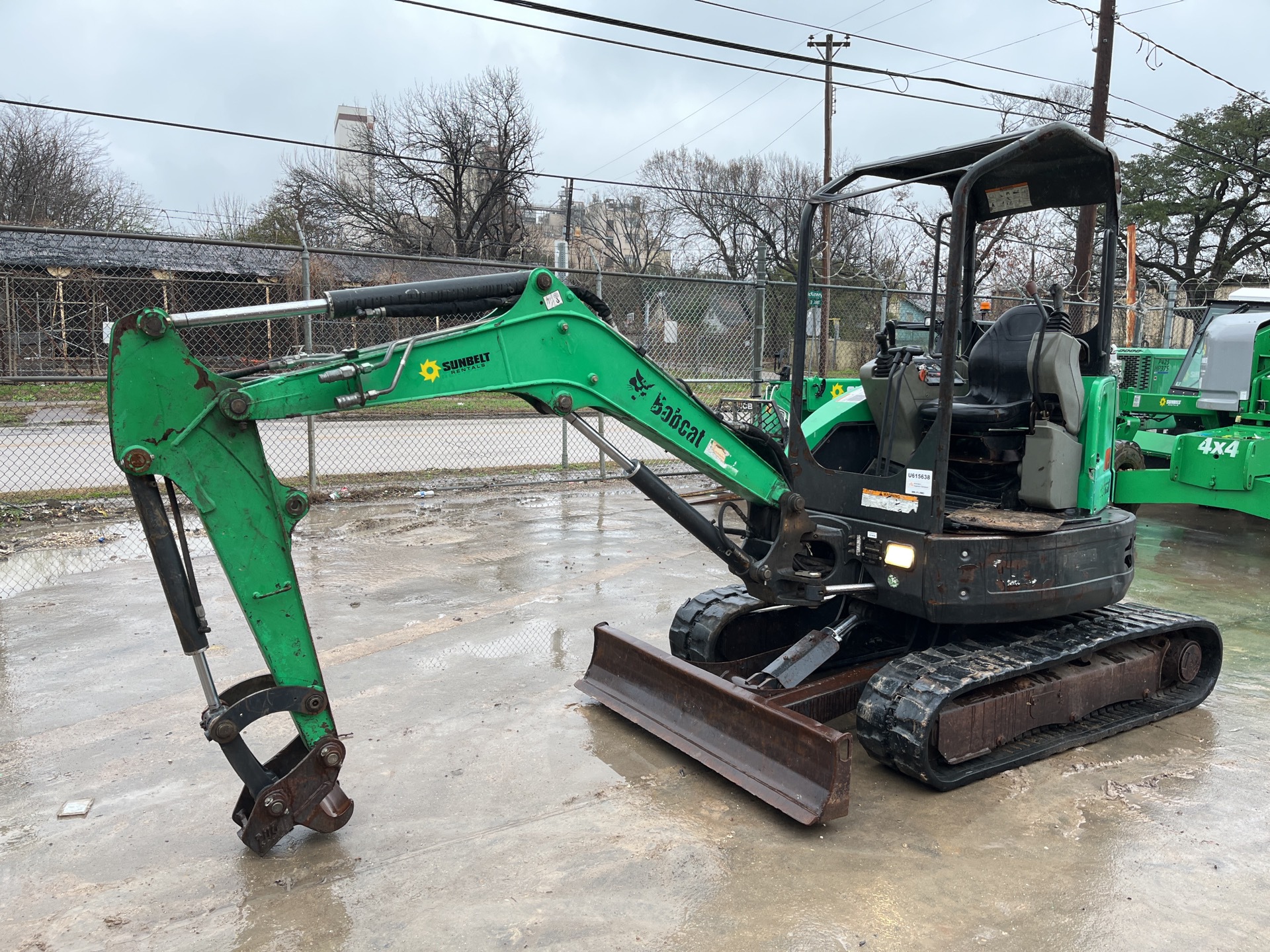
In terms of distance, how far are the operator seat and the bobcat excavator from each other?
0.04 ft

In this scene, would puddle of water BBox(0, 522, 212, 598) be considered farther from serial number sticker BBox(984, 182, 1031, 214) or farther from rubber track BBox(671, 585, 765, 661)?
serial number sticker BBox(984, 182, 1031, 214)

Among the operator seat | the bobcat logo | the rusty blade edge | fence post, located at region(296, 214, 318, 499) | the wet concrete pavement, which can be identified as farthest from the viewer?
fence post, located at region(296, 214, 318, 499)

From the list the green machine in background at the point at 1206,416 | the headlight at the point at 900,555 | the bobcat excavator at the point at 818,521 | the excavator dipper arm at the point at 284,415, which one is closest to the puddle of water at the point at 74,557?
the bobcat excavator at the point at 818,521

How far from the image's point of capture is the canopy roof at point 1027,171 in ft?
13.8

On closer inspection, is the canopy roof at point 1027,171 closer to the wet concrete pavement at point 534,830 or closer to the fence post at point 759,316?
the wet concrete pavement at point 534,830

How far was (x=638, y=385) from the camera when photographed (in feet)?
12.5

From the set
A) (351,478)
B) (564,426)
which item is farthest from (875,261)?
(351,478)

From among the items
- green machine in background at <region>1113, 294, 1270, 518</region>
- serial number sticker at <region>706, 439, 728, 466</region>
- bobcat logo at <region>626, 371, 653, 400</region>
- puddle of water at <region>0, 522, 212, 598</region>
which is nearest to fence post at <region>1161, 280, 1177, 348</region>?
green machine in background at <region>1113, 294, 1270, 518</region>

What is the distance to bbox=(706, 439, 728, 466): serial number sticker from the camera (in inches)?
159

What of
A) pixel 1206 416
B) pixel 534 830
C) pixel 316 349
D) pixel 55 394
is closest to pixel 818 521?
pixel 534 830

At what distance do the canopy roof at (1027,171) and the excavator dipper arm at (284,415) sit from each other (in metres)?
1.87

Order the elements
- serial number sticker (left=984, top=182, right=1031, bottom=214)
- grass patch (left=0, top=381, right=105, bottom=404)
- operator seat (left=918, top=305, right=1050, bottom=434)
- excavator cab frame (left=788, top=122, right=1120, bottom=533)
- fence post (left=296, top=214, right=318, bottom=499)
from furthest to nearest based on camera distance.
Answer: grass patch (left=0, top=381, right=105, bottom=404) → fence post (left=296, top=214, right=318, bottom=499) → serial number sticker (left=984, top=182, right=1031, bottom=214) → operator seat (left=918, top=305, right=1050, bottom=434) → excavator cab frame (left=788, top=122, right=1120, bottom=533)

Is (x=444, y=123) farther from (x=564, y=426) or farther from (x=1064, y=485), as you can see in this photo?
(x=1064, y=485)

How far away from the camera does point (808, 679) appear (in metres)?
4.77
